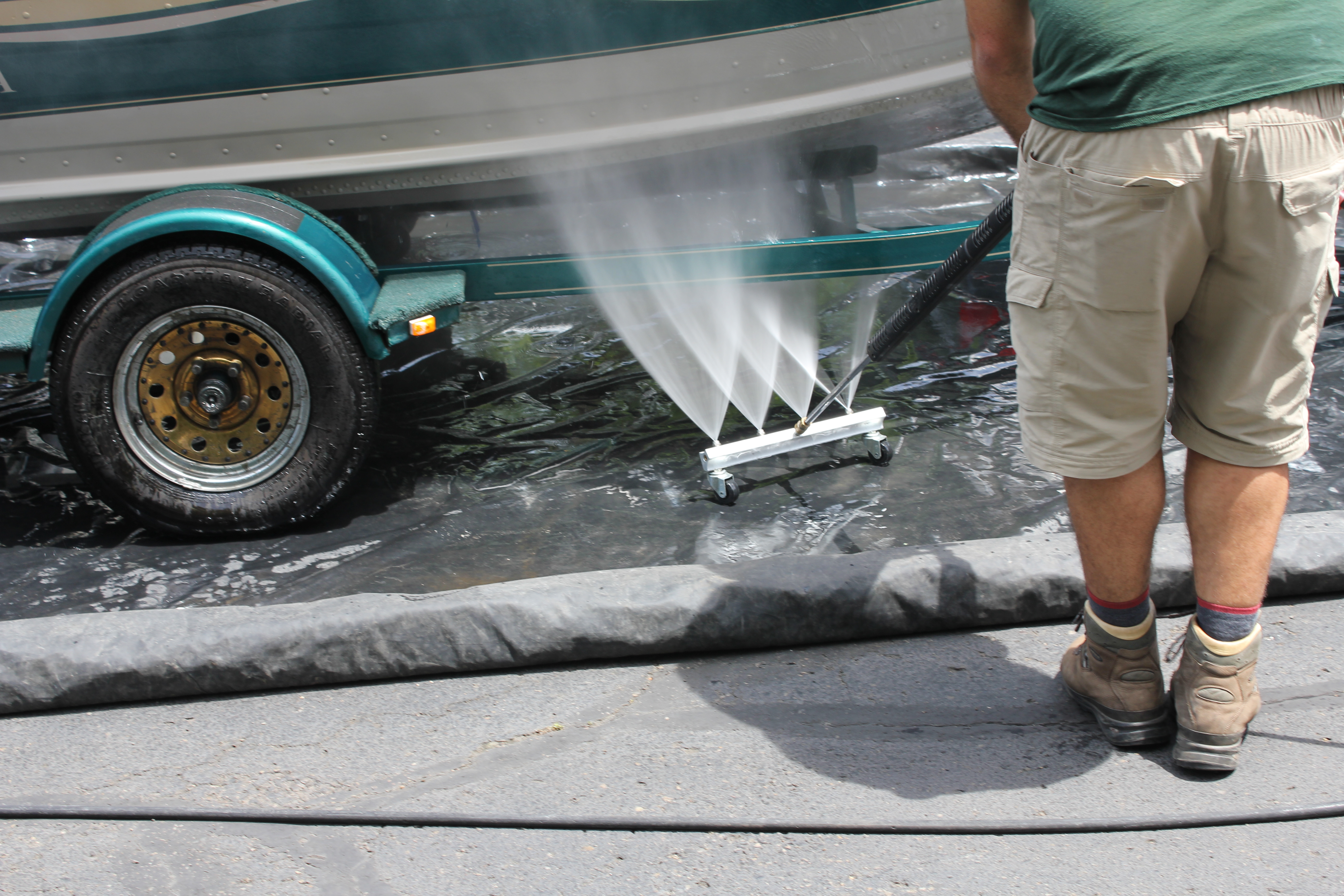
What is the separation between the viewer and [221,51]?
3.23 meters

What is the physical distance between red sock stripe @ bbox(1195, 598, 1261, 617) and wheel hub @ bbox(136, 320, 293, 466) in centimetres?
266

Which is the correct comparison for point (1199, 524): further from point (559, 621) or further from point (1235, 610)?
point (559, 621)

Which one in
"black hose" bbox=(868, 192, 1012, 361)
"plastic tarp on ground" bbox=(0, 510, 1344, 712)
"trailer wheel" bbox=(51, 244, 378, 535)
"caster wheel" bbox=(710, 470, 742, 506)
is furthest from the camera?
"caster wheel" bbox=(710, 470, 742, 506)

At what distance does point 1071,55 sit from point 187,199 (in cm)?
263

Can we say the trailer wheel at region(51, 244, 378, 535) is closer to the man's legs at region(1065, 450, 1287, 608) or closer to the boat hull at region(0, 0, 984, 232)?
the boat hull at region(0, 0, 984, 232)

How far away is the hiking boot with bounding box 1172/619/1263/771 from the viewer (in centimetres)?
192

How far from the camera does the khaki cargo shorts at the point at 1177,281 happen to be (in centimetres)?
171

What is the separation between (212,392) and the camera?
322 cm

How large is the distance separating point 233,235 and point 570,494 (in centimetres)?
132

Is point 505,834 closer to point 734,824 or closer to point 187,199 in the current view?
point 734,824

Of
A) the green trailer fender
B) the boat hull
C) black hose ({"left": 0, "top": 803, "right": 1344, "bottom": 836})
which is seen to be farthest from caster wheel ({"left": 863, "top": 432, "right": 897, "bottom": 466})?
black hose ({"left": 0, "top": 803, "right": 1344, "bottom": 836})

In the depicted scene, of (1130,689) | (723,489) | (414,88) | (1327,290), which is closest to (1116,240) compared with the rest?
(1327,290)

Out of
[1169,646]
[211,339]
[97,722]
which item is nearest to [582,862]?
[97,722]

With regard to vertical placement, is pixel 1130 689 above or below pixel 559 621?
below
